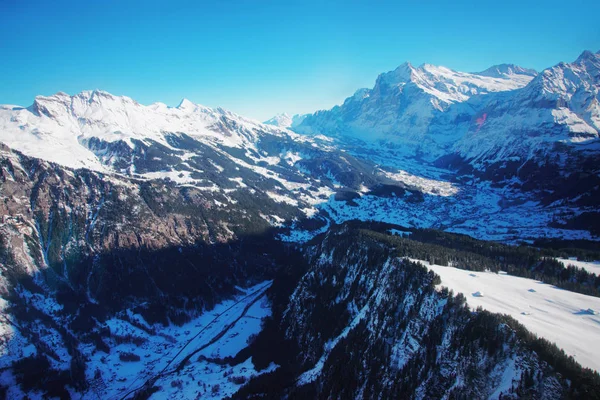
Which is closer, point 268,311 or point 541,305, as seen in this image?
point 541,305

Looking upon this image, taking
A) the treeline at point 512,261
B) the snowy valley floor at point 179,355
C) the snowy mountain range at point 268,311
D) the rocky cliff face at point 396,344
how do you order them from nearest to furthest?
1. the rocky cliff face at point 396,344
2. the snowy mountain range at point 268,311
3. the treeline at point 512,261
4. the snowy valley floor at point 179,355

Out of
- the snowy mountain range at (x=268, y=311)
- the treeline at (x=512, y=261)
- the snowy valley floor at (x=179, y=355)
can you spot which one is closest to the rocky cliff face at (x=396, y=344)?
the snowy mountain range at (x=268, y=311)

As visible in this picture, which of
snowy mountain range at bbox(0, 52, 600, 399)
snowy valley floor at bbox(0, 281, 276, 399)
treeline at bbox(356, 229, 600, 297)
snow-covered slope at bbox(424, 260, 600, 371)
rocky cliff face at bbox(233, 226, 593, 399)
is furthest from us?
snowy valley floor at bbox(0, 281, 276, 399)

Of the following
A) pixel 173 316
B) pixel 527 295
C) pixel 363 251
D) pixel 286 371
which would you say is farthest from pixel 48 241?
pixel 527 295

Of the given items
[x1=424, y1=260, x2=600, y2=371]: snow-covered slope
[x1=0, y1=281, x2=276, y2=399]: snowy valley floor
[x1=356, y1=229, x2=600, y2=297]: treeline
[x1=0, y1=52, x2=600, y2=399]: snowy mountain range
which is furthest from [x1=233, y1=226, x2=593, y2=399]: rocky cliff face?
[x1=0, y1=281, x2=276, y2=399]: snowy valley floor

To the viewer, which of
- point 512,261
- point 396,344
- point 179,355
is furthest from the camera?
point 179,355

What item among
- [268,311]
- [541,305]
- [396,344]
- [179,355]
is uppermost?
[541,305]

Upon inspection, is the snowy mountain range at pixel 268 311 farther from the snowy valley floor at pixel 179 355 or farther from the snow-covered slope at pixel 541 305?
the snowy valley floor at pixel 179 355

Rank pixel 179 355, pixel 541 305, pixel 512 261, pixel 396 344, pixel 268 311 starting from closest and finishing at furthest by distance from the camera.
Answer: pixel 541 305 → pixel 396 344 → pixel 512 261 → pixel 179 355 → pixel 268 311

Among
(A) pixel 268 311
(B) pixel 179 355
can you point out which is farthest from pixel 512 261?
(B) pixel 179 355

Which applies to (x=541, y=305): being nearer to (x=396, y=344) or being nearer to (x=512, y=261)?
(x=396, y=344)

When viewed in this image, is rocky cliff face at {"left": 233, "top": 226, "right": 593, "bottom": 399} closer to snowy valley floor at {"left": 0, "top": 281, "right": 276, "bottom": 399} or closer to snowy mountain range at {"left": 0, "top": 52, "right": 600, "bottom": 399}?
snowy mountain range at {"left": 0, "top": 52, "right": 600, "bottom": 399}
